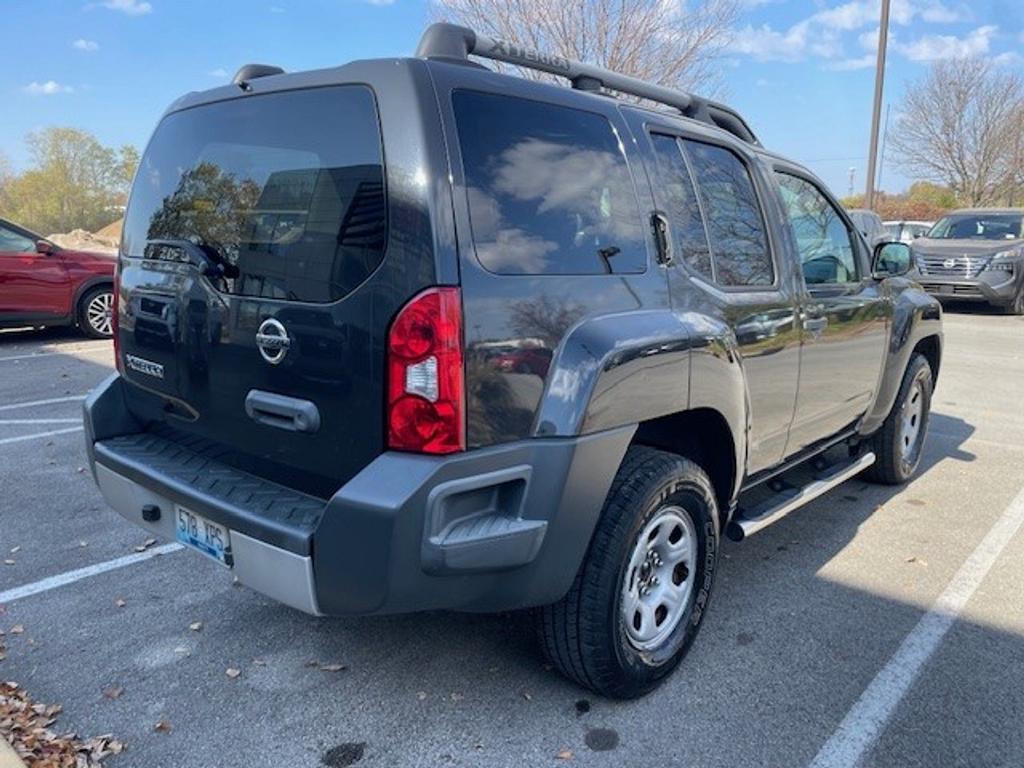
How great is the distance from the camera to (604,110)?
111 inches

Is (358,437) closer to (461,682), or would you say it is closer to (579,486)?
(579,486)

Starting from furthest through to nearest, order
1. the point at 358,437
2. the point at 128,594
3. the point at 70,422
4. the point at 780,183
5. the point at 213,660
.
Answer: the point at 70,422
the point at 780,183
the point at 128,594
the point at 213,660
the point at 358,437

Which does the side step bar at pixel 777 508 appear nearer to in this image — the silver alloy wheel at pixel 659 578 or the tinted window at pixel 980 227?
the silver alloy wheel at pixel 659 578

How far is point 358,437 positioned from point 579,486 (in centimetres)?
66

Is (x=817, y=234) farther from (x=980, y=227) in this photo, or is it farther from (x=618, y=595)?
(x=980, y=227)

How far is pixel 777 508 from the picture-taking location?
11.5ft

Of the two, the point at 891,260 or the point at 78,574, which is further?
the point at 891,260

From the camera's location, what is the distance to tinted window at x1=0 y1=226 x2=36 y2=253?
10.1 meters

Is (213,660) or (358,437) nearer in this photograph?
(358,437)

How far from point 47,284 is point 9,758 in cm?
939

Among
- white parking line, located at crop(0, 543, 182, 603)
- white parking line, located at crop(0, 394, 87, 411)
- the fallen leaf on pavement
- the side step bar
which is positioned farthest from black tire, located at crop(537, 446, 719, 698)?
white parking line, located at crop(0, 394, 87, 411)

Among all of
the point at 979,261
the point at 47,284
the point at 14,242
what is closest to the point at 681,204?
the point at 47,284

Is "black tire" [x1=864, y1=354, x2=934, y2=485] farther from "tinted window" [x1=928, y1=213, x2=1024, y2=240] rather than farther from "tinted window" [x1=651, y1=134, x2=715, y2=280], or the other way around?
"tinted window" [x1=928, y1=213, x2=1024, y2=240]

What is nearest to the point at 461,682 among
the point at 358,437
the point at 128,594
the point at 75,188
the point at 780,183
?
the point at 358,437
